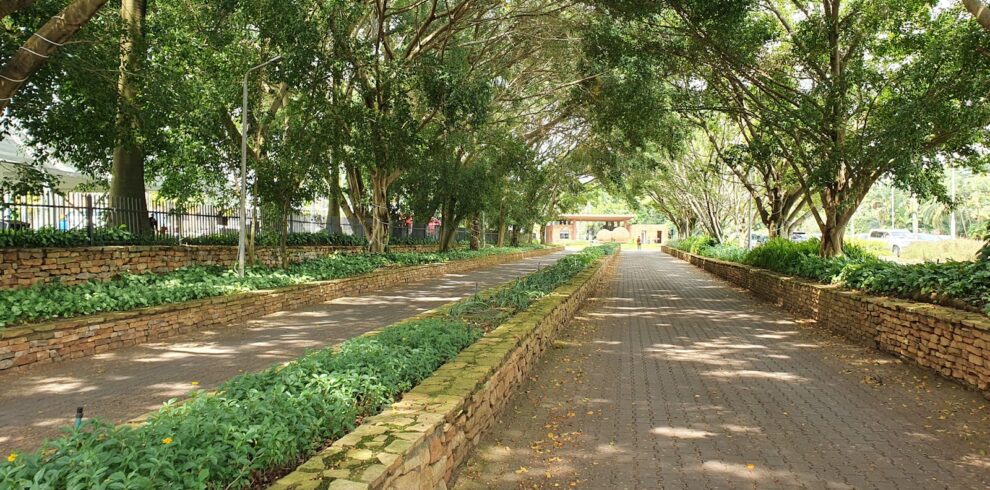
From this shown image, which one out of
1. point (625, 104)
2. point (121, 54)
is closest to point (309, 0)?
point (121, 54)

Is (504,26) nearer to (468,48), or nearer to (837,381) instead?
(468,48)

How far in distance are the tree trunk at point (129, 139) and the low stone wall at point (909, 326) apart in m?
11.7

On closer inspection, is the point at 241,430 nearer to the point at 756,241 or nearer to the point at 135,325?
the point at 135,325

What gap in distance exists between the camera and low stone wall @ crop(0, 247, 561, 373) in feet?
20.4

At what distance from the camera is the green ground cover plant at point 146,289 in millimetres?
6930

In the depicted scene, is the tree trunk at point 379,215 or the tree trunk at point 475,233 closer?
the tree trunk at point 379,215

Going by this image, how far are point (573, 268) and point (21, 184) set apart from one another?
11654 millimetres

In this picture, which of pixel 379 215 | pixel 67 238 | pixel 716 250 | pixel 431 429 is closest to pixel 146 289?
pixel 67 238

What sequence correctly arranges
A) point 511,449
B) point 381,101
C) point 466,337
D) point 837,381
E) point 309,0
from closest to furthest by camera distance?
point 511,449 < point 466,337 < point 837,381 < point 309,0 < point 381,101

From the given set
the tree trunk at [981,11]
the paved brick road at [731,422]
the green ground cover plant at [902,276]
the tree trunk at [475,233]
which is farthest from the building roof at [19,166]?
the tree trunk at [475,233]

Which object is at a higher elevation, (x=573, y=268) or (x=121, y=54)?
(x=121, y=54)

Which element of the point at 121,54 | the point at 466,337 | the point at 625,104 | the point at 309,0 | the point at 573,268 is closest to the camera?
the point at 466,337

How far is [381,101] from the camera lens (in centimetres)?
1463

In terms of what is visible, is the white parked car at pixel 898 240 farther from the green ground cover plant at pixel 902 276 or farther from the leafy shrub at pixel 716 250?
the green ground cover plant at pixel 902 276
